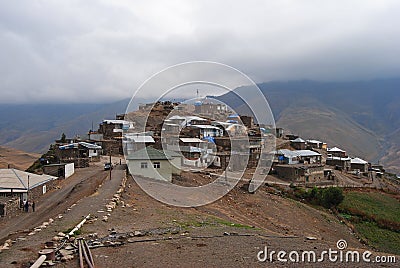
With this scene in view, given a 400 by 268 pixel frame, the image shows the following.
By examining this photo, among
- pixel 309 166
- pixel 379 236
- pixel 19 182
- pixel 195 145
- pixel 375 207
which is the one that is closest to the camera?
pixel 379 236

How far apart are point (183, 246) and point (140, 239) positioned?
1316mm

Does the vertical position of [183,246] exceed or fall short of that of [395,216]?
it exceeds it

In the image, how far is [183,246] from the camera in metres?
10.1

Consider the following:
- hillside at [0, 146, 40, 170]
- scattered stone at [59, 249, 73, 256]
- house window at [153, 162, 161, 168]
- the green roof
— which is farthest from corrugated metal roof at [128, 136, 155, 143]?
scattered stone at [59, 249, 73, 256]

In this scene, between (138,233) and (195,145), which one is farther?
(195,145)

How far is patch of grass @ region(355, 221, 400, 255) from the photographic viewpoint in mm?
21469

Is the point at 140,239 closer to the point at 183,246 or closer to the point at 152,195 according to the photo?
the point at 183,246

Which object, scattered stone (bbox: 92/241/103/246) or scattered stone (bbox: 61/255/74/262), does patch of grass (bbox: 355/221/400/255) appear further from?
scattered stone (bbox: 61/255/74/262)

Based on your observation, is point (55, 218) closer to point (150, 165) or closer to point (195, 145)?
point (150, 165)

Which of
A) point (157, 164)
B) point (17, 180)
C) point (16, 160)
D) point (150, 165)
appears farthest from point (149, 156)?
point (16, 160)

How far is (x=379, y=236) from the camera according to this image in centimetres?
2392

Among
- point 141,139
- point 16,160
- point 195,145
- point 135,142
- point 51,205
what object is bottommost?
point 51,205

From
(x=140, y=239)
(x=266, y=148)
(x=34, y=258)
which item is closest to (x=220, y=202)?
(x=140, y=239)

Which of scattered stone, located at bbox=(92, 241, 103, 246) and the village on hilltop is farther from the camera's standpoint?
the village on hilltop
